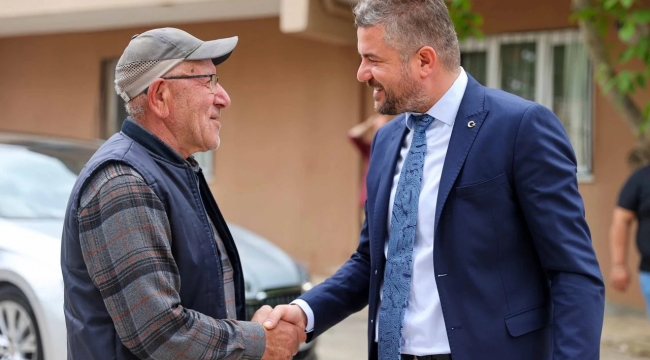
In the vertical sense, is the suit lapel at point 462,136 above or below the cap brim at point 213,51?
below

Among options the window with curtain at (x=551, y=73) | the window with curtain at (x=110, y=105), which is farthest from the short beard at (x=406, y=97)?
the window with curtain at (x=110, y=105)

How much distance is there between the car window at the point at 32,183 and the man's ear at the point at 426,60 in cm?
357

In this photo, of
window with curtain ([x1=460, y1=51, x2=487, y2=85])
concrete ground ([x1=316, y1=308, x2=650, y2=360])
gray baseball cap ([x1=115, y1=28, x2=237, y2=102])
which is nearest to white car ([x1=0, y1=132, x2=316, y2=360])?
concrete ground ([x1=316, y1=308, x2=650, y2=360])

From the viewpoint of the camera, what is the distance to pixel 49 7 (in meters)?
10.7

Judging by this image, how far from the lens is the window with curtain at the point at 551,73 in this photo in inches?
336

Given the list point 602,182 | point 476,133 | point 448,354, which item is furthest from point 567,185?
point 602,182

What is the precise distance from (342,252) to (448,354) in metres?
7.44

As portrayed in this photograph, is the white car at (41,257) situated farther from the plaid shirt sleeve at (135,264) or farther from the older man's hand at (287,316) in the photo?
the plaid shirt sleeve at (135,264)

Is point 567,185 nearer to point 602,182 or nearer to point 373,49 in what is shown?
point 373,49

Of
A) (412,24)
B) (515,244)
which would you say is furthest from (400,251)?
(412,24)

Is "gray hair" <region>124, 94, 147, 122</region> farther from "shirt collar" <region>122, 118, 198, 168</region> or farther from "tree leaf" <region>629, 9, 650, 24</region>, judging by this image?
"tree leaf" <region>629, 9, 650, 24</region>

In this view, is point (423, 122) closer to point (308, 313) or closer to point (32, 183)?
point (308, 313)

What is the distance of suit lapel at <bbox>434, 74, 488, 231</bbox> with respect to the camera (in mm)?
→ 2494

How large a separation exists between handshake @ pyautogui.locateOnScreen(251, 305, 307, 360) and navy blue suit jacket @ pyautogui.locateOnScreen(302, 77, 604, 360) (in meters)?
0.55
